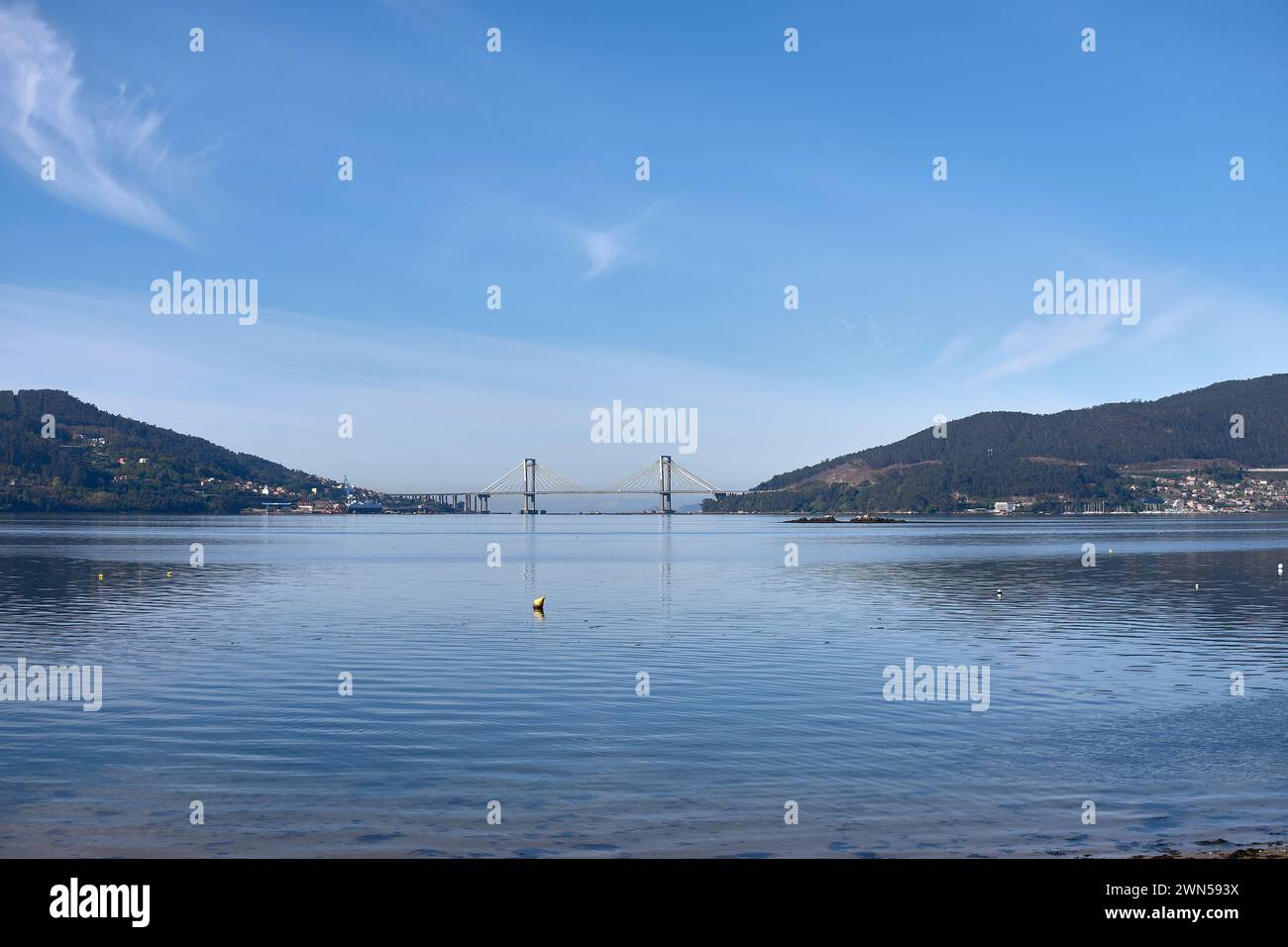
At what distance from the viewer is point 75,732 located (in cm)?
1808

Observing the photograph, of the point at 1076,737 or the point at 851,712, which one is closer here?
the point at 1076,737

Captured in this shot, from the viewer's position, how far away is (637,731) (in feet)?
59.8

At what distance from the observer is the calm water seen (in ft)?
41.3

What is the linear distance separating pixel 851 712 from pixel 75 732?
43.4 ft

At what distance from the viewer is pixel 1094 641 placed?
30609mm

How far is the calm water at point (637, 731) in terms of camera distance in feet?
41.3
